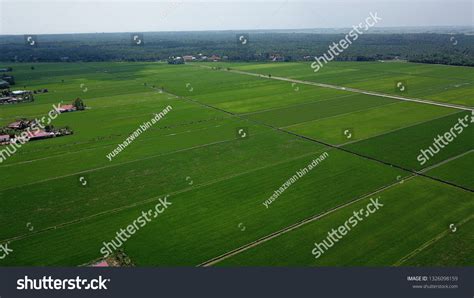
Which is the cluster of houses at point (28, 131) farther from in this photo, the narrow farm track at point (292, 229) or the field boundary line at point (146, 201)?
the narrow farm track at point (292, 229)

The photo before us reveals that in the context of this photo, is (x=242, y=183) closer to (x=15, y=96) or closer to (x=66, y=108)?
(x=66, y=108)

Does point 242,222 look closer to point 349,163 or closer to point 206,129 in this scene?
point 349,163

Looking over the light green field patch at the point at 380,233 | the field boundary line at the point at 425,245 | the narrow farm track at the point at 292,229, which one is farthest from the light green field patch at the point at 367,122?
the field boundary line at the point at 425,245

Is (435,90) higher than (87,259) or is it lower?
higher

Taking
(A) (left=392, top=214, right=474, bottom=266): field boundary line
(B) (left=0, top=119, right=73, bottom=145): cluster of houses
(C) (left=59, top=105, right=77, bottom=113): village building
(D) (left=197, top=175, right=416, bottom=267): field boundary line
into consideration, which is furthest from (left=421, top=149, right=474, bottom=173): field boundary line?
(C) (left=59, top=105, right=77, bottom=113): village building

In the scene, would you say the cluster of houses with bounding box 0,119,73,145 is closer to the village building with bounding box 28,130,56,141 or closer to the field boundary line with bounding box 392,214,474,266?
the village building with bounding box 28,130,56,141

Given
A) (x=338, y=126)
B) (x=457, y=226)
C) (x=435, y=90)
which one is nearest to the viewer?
(x=457, y=226)

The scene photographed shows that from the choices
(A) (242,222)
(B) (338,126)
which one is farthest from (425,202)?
(B) (338,126)
